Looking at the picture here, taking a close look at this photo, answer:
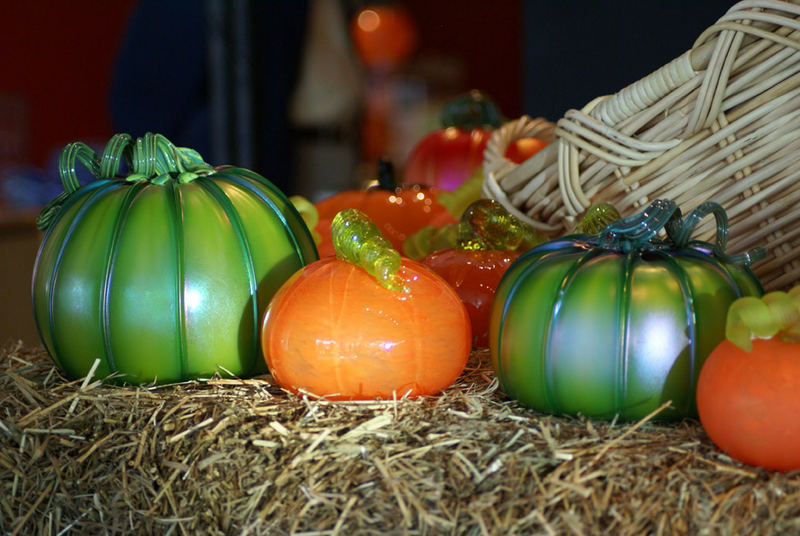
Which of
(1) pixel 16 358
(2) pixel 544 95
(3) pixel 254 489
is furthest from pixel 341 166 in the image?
(3) pixel 254 489

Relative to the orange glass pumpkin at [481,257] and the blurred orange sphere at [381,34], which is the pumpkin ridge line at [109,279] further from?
the blurred orange sphere at [381,34]

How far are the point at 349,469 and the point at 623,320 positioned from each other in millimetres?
308

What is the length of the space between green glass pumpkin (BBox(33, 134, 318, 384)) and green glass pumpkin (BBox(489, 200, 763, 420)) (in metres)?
0.34

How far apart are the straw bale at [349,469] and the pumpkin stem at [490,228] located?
0.69 ft

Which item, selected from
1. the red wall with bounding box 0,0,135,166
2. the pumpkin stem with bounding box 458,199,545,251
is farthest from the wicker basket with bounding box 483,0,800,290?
the red wall with bounding box 0,0,135,166

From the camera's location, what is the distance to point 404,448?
2.76 feet

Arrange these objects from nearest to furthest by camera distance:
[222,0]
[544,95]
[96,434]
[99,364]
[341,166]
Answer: [96,434], [99,364], [544,95], [222,0], [341,166]

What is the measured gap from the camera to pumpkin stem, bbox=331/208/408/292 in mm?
941

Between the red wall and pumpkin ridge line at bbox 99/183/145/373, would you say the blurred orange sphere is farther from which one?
pumpkin ridge line at bbox 99/183/145/373

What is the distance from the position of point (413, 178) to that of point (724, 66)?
91cm

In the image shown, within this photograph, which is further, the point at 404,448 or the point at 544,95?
the point at 544,95

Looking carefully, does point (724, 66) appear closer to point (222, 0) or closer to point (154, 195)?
point (154, 195)

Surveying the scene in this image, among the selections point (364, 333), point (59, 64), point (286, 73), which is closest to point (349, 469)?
point (364, 333)

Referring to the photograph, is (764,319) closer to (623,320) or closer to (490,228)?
(623,320)
